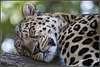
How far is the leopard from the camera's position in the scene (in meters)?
2.70

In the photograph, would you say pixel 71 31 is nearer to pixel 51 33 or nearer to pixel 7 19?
pixel 51 33

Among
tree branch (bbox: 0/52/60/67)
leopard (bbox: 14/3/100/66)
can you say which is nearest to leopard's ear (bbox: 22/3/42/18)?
leopard (bbox: 14/3/100/66)

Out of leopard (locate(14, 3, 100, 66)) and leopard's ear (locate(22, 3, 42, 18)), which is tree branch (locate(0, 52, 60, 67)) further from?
leopard's ear (locate(22, 3, 42, 18))

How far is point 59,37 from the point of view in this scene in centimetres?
326

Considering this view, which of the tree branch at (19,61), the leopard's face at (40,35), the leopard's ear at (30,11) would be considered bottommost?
the tree branch at (19,61)

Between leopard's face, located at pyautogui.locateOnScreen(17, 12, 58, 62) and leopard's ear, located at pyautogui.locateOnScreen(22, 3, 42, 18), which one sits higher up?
leopard's ear, located at pyautogui.locateOnScreen(22, 3, 42, 18)

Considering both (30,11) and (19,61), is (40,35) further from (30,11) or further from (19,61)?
(30,11)

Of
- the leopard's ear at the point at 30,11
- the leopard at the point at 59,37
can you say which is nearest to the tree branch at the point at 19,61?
the leopard at the point at 59,37

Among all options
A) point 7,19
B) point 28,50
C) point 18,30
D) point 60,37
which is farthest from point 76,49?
point 7,19

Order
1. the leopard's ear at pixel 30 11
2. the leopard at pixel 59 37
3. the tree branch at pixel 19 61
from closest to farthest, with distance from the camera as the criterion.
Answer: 1. the leopard at pixel 59 37
2. the tree branch at pixel 19 61
3. the leopard's ear at pixel 30 11

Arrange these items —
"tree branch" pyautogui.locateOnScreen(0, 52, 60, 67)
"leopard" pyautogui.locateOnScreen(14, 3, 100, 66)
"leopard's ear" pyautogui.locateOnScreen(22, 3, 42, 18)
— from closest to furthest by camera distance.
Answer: "leopard" pyautogui.locateOnScreen(14, 3, 100, 66), "tree branch" pyautogui.locateOnScreen(0, 52, 60, 67), "leopard's ear" pyautogui.locateOnScreen(22, 3, 42, 18)

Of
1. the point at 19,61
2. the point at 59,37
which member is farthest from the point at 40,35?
the point at 19,61

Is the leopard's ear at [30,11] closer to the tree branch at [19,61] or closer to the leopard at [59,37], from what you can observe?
the leopard at [59,37]

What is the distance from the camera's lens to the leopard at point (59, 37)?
270 centimetres
